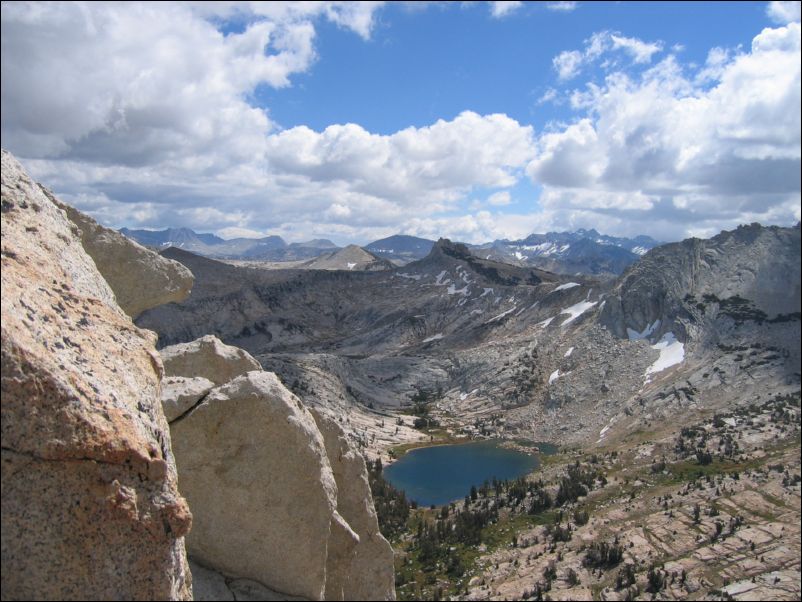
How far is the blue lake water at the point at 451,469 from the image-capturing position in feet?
330

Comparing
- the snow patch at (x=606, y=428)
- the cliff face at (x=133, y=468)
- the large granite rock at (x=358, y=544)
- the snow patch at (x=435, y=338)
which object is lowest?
the snow patch at (x=606, y=428)

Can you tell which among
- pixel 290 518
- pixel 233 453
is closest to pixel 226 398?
pixel 233 453

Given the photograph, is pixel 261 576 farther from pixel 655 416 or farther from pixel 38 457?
pixel 655 416

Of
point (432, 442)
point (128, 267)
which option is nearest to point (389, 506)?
point (432, 442)

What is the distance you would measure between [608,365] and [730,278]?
3828 cm

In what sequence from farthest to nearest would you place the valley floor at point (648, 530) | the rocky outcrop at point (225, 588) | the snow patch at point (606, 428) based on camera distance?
the snow patch at point (606, 428) → the valley floor at point (648, 530) → the rocky outcrop at point (225, 588)

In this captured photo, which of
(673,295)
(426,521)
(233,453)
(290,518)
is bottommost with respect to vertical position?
(426,521)

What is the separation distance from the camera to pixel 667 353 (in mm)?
134125

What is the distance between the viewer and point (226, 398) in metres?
11.0

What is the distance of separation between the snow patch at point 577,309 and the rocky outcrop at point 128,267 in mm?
152772

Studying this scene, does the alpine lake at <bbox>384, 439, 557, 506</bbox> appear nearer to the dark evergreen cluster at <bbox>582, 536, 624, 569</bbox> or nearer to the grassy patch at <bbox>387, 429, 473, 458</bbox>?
the grassy patch at <bbox>387, 429, 473, 458</bbox>

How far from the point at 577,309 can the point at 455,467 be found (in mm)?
71386

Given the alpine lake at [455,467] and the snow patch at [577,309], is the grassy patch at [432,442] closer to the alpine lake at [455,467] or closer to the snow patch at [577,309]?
the alpine lake at [455,467]

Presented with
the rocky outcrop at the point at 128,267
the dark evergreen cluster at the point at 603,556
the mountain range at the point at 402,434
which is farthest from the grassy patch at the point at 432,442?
the rocky outcrop at the point at 128,267
